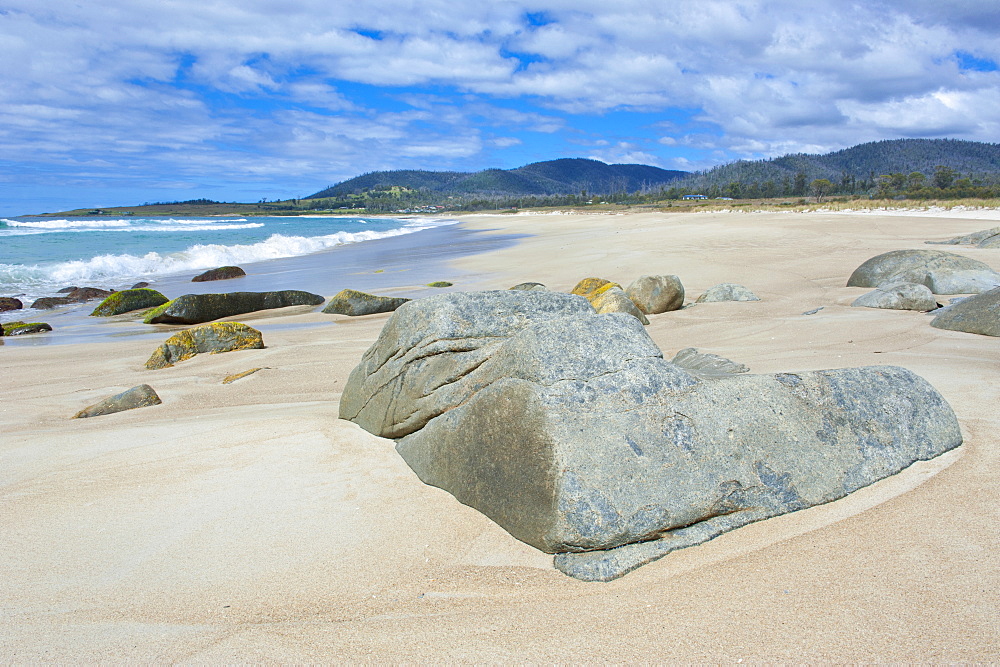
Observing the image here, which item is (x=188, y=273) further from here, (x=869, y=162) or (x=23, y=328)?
(x=869, y=162)

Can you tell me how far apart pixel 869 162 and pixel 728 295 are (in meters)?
155

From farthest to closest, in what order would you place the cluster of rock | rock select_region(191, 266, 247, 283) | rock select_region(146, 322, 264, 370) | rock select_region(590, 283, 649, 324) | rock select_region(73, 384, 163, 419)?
rock select_region(191, 266, 247, 283), rock select_region(590, 283, 649, 324), rock select_region(146, 322, 264, 370), the cluster of rock, rock select_region(73, 384, 163, 419)

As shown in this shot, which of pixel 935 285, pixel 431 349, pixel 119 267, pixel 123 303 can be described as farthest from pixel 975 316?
pixel 119 267

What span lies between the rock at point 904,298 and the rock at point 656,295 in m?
2.49

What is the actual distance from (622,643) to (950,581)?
47.8 inches

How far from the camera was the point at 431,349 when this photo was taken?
3822 millimetres

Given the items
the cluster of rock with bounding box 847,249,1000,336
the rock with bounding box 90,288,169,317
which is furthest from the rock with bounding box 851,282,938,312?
the rock with bounding box 90,288,169,317

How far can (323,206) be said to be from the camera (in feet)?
543

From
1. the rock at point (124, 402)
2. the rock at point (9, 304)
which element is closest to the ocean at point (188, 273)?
the rock at point (9, 304)

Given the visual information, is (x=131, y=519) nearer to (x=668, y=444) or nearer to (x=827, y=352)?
(x=668, y=444)

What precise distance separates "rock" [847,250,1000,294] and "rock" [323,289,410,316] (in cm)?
806

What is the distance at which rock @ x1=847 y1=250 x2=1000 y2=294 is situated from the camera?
29.1 feet

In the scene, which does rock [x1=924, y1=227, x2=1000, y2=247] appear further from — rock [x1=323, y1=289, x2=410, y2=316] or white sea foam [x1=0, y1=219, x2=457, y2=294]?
white sea foam [x1=0, y1=219, x2=457, y2=294]

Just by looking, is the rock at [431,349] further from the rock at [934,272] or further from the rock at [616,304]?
the rock at [934,272]
